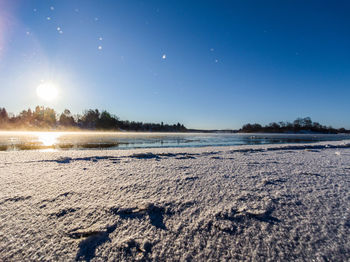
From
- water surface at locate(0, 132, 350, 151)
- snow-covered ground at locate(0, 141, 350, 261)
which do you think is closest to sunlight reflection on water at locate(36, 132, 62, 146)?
water surface at locate(0, 132, 350, 151)

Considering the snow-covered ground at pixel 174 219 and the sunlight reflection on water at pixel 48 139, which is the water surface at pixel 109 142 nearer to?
the sunlight reflection on water at pixel 48 139

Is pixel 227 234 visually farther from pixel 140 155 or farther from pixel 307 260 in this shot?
pixel 140 155

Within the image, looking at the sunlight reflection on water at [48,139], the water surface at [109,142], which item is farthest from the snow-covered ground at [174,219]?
the sunlight reflection on water at [48,139]

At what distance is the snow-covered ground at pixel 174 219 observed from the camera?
3.78 ft

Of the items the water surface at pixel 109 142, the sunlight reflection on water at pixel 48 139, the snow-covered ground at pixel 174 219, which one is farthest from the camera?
the sunlight reflection on water at pixel 48 139

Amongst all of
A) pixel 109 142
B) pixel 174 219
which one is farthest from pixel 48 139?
pixel 174 219

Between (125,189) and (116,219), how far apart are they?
75 centimetres

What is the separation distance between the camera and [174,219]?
157cm

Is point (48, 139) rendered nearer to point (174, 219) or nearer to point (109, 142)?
point (109, 142)

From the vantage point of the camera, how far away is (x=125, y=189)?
7.57ft

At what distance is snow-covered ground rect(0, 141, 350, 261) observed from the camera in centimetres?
115

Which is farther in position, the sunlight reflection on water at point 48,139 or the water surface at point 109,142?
the sunlight reflection on water at point 48,139

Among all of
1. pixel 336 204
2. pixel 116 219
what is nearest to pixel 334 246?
pixel 336 204

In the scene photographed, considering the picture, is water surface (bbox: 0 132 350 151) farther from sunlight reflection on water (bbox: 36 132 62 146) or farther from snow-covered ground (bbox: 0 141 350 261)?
snow-covered ground (bbox: 0 141 350 261)
